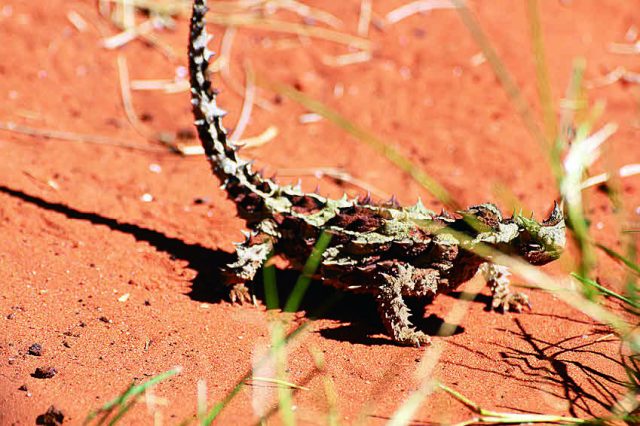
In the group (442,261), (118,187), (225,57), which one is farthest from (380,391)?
(225,57)

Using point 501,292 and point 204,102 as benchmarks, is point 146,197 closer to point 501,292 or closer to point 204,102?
point 204,102

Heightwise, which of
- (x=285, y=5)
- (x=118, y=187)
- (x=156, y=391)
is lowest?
(x=156, y=391)

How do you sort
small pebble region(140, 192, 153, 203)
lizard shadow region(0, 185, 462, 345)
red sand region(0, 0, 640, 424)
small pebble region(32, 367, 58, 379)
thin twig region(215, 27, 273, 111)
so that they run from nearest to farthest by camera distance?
small pebble region(32, 367, 58, 379) < red sand region(0, 0, 640, 424) < lizard shadow region(0, 185, 462, 345) < small pebble region(140, 192, 153, 203) < thin twig region(215, 27, 273, 111)

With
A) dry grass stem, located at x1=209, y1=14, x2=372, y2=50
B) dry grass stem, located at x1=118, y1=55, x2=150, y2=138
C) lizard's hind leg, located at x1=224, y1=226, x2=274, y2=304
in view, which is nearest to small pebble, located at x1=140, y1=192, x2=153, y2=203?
dry grass stem, located at x1=118, y1=55, x2=150, y2=138

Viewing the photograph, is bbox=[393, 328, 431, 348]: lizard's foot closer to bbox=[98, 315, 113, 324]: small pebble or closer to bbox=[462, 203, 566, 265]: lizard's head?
bbox=[462, 203, 566, 265]: lizard's head

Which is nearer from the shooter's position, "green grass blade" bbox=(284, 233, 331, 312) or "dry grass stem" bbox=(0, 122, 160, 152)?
"green grass blade" bbox=(284, 233, 331, 312)

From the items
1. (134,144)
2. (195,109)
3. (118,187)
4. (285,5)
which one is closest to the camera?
(195,109)

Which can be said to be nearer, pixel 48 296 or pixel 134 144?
pixel 48 296

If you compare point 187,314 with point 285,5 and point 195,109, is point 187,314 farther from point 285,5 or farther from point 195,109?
point 285,5
